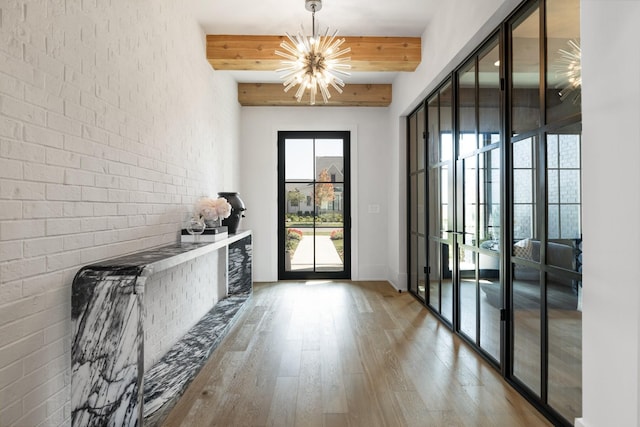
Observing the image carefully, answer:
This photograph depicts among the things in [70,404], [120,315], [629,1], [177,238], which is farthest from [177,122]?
[629,1]

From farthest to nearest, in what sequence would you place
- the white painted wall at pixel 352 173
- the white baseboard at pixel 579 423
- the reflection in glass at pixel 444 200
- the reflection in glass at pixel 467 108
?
the white painted wall at pixel 352 173, the reflection in glass at pixel 444 200, the reflection in glass at pixel 467 108, the white baseboard at pixel 579 423

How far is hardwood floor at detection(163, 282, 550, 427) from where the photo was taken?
1935mm

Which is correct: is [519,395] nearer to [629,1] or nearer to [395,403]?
[395,403]

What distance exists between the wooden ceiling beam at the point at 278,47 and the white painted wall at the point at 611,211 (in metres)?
2.42

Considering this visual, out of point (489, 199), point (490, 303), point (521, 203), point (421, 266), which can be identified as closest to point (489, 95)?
point (489, 199)

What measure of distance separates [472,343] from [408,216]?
2.15m

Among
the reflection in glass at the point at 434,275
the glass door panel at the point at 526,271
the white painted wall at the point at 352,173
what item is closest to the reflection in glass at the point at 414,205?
the reflection in glass at the point at 434,275

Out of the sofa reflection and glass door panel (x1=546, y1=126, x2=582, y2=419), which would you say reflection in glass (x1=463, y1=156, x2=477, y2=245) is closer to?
the sofa reflection

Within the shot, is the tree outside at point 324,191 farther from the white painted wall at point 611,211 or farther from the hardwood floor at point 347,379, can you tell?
the white painted wall at point 611,211

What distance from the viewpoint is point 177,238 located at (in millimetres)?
2979

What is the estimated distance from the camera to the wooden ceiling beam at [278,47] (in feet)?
12.3

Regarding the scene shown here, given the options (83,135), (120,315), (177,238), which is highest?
(83,135)

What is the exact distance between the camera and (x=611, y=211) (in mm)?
1389

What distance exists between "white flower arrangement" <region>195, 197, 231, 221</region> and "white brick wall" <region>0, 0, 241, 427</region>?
424 millimetres
